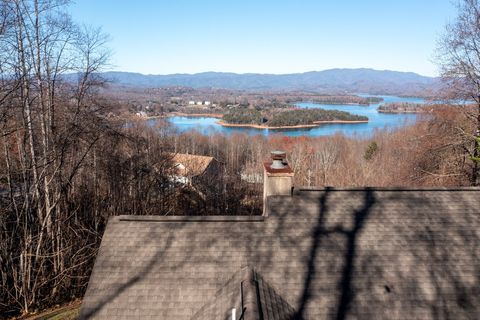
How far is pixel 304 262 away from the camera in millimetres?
6543

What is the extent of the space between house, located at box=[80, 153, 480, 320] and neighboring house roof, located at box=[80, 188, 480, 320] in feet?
0.06

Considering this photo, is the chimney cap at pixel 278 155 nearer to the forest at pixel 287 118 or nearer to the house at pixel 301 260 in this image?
the house at pixel 301 260

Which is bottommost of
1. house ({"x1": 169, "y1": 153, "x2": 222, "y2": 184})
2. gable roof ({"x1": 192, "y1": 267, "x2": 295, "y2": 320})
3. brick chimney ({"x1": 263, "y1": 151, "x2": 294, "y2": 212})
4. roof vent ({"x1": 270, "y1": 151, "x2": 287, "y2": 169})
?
house ({"x1": 169, "y1": 153, "x2": 222, "y2": 184})

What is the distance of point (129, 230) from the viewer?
7.18 metres

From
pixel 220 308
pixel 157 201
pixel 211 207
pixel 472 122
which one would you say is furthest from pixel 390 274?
pixel 211 207

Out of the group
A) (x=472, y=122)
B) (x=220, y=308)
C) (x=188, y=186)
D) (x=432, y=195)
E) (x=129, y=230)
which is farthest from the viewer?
(x=188, y=186)

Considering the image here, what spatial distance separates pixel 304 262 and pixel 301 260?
68 mm

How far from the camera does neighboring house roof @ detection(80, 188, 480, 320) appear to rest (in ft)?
19.4

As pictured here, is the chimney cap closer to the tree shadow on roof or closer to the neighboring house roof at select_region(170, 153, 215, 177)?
the tree shadow on roof

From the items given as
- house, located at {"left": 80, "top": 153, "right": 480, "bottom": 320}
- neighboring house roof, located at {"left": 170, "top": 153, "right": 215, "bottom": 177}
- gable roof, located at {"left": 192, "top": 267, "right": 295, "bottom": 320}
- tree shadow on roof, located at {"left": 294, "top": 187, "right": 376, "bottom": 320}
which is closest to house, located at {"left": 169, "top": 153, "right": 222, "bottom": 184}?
neighboring house roof, located at {"left": 170, "top": 153, "right": 215, "bottom": 177}

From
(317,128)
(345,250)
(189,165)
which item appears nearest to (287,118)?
(317,128)

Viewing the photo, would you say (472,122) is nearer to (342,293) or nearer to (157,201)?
(342,293)

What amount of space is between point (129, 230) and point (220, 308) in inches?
107

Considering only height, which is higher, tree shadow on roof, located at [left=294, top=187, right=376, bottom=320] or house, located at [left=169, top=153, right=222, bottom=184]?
tree shadow on roof, located at [left=294, top=187, right=376, bottom=320]
